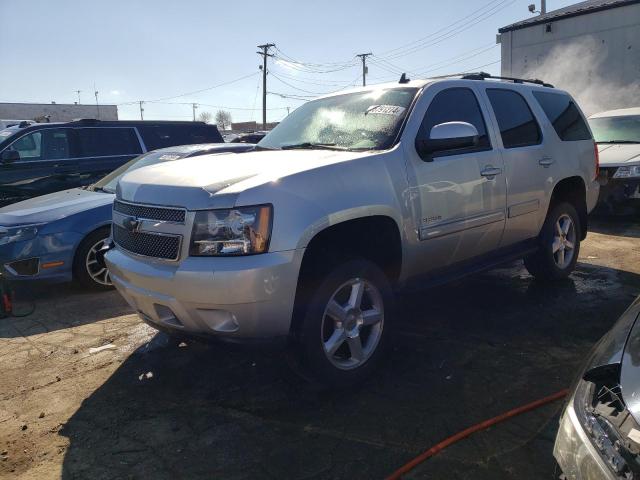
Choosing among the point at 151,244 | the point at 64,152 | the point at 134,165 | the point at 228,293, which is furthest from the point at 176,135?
the point at 228,293

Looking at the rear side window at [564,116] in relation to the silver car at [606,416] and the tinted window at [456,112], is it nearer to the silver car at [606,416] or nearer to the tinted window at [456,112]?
the tinted window at [456,112]

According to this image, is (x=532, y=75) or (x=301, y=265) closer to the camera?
(x=301, y=265)

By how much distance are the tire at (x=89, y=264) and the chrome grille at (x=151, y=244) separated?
226 centimetres

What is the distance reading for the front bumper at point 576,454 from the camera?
148 cm

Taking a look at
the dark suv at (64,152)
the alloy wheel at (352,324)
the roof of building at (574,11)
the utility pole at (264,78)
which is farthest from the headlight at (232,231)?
the utility pole at (264,78)

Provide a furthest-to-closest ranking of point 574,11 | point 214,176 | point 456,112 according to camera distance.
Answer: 1. point 574,11
2. point 456,112
3. point 214,176

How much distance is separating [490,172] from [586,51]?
54.0ft

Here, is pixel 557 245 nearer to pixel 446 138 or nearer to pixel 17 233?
pixel 446 138

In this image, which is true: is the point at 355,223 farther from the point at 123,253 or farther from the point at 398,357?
the point at 123,253

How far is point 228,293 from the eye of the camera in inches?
105

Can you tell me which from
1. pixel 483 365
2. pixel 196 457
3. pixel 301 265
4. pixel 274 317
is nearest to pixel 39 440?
pixel 196 457

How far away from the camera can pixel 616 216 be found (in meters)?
8.62

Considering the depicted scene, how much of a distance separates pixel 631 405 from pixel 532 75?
19.6 metres

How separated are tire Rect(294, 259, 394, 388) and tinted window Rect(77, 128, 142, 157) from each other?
20.1 ft
